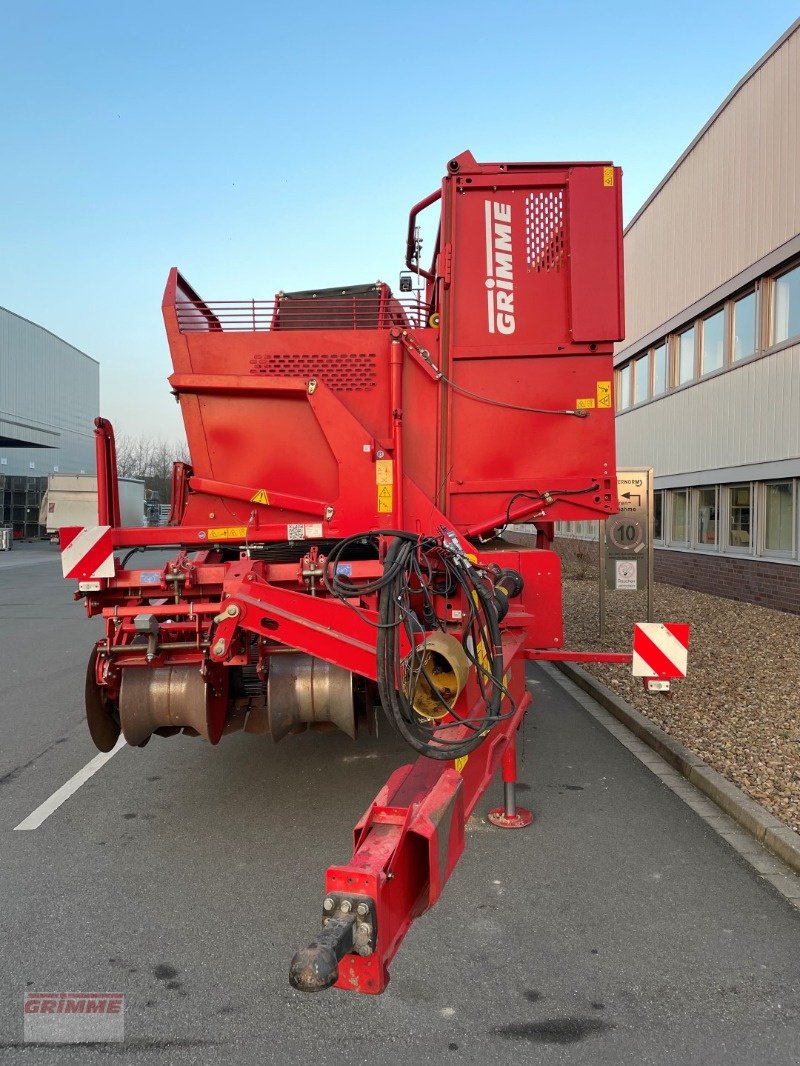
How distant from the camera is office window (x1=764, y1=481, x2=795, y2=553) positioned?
39.9 feet

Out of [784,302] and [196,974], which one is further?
[784,302]

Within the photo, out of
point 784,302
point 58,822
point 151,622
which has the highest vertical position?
point 784,302

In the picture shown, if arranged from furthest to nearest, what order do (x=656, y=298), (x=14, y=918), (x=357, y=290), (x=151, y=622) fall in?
(x=656, y=298) < (x=357, y=290) < (x=151, y=622) < (x=14, y=918)

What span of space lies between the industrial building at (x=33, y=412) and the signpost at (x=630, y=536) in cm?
4005

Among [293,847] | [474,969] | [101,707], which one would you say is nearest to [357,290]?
[101,707]

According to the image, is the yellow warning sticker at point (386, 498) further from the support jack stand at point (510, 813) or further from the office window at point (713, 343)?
the office window at point (713, 343)

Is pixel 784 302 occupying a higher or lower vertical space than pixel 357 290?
higher

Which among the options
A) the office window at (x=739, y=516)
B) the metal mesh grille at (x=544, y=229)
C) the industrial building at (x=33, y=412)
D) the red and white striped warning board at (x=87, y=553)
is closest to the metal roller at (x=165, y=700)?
the red and white striped warning board at (x=87, y=553)

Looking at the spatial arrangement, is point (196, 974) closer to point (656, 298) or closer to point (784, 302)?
point (784, 302)

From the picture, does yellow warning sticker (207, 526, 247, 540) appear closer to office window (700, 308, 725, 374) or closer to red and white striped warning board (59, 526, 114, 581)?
red and white striped warning board (59, 526, 114, 581)

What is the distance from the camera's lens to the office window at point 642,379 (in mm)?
19484

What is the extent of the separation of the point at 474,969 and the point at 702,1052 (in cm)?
88

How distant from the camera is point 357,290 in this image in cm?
541

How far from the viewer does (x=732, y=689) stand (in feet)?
24.2
